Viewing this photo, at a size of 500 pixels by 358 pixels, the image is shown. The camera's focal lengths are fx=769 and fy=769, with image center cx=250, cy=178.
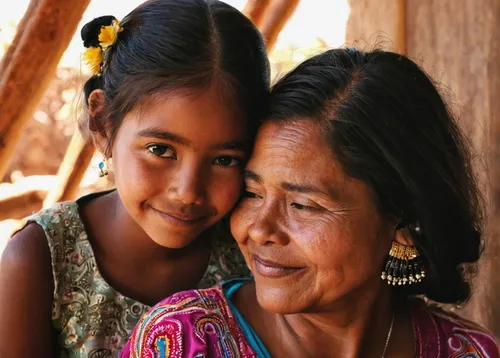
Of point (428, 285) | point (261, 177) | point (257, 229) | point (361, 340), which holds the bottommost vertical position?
point (361, 340)

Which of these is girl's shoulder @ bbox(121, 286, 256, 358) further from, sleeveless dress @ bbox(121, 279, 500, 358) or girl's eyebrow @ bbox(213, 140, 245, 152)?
girl's eyebrow @ bbox(213, 140, 245, 152)

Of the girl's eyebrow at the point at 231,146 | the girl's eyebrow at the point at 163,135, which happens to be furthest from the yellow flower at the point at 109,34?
the girl's eyebrow at the point at 231,146

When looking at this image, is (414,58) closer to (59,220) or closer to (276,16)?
(276,16)

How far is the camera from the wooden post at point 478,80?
2805 mm

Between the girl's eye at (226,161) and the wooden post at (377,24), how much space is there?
1.05 metres

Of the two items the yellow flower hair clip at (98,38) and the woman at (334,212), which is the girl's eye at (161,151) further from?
the yellow flower hair clip at (98,38)

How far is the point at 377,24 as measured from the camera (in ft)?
10.9

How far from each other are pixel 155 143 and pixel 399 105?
27.9 inches

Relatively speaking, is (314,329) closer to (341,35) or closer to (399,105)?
(399,105)

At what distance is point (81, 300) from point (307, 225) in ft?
3.16

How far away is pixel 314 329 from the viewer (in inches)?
84.7

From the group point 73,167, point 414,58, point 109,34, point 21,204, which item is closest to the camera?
point 109,34

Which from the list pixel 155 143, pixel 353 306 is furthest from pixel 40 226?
pixel 353 306

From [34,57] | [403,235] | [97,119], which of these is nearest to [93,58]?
[97,119]
